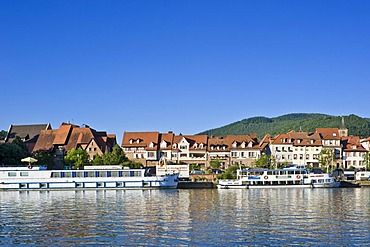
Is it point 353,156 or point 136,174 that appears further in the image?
point 353,156

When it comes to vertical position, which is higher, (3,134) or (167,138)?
(3,134)

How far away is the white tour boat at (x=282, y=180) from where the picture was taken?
86000mm

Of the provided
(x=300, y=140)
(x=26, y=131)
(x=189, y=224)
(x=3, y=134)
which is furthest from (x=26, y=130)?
(x=189, y=224)

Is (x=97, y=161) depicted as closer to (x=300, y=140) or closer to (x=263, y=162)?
(x=263, y=162)

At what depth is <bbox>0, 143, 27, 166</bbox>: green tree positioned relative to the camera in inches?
3617

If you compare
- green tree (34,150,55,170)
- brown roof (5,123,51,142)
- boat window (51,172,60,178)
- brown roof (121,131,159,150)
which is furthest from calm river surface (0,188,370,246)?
brown roof (5,123,51,142)

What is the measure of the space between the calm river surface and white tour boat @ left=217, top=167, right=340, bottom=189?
104ft

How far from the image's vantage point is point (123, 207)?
170ft

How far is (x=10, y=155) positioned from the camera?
92750mm

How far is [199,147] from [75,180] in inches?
1401

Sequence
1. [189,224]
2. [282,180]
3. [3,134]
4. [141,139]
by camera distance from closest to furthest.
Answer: [189,224] < [282,180] < [141,139] < [3,134]

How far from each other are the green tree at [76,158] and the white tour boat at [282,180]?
1061 inches

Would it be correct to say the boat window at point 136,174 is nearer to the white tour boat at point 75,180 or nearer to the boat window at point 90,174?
the white tour boat at point 75,180

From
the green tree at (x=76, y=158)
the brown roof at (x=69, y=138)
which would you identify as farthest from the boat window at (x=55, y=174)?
the brown roof at (x=69, y=138)
